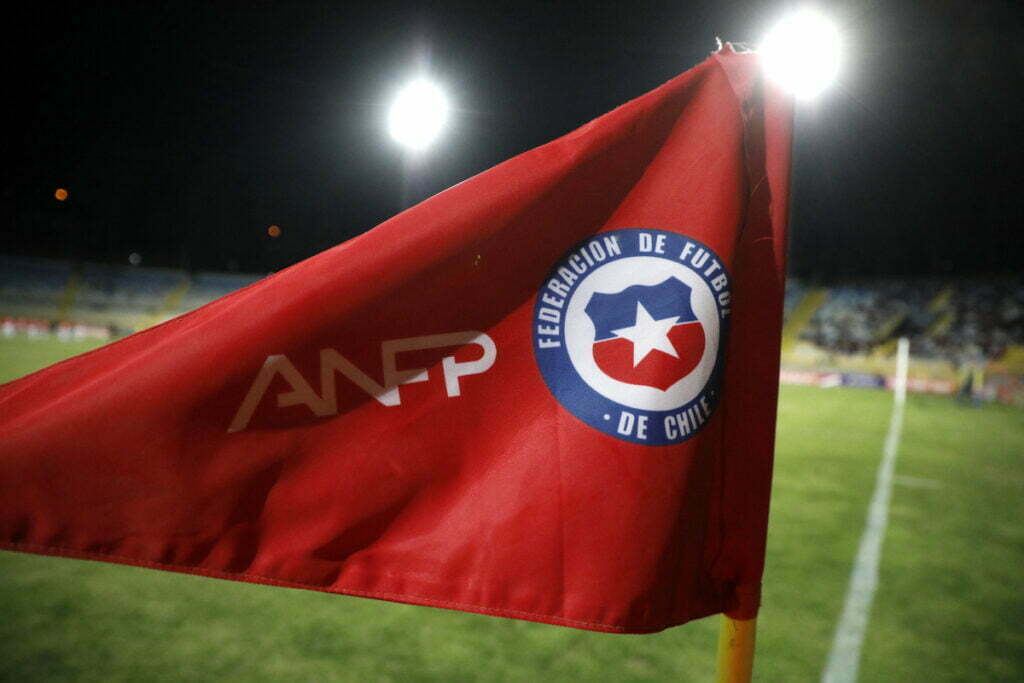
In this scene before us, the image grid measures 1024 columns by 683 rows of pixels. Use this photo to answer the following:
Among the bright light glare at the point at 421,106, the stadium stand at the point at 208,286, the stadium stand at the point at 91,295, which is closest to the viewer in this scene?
the bright light glare at the point at 421,106

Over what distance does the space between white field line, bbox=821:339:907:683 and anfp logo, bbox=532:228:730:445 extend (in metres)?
2.61

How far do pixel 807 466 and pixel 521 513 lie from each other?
829 cm

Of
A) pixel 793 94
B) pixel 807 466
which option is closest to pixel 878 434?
pixel 807 466

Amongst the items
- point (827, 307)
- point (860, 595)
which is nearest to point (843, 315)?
point (827, 307)

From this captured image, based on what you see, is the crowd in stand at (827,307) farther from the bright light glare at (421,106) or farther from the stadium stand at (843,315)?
the bright light glare at (421,106)

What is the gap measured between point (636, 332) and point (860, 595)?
12.6 ft

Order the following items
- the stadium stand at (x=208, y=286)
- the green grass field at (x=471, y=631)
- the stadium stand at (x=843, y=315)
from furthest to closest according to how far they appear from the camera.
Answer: the stadium stand at (x=208, y=286), the stadium stand at (x=843, y=315), the green grass field at (x=471, y=631)

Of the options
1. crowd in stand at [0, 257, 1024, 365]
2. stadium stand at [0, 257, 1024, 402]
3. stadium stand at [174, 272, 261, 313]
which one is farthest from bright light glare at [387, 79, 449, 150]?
stadium stand at [174, 272, 261, 313]

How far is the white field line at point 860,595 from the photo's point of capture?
3.08m

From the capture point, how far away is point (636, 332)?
1.34 metres

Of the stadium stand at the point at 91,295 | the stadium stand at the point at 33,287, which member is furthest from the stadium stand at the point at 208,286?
the stadium stand at the point at 33,287

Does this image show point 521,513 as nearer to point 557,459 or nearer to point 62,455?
point 557,459

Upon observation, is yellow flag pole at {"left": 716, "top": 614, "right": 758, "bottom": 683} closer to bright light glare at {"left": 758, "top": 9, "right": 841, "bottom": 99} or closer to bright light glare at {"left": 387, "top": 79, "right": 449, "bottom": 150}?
bright light glare at {"left": 758, "top": 9, "right": 841, "bottom": 99}

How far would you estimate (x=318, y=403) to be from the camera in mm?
1292
